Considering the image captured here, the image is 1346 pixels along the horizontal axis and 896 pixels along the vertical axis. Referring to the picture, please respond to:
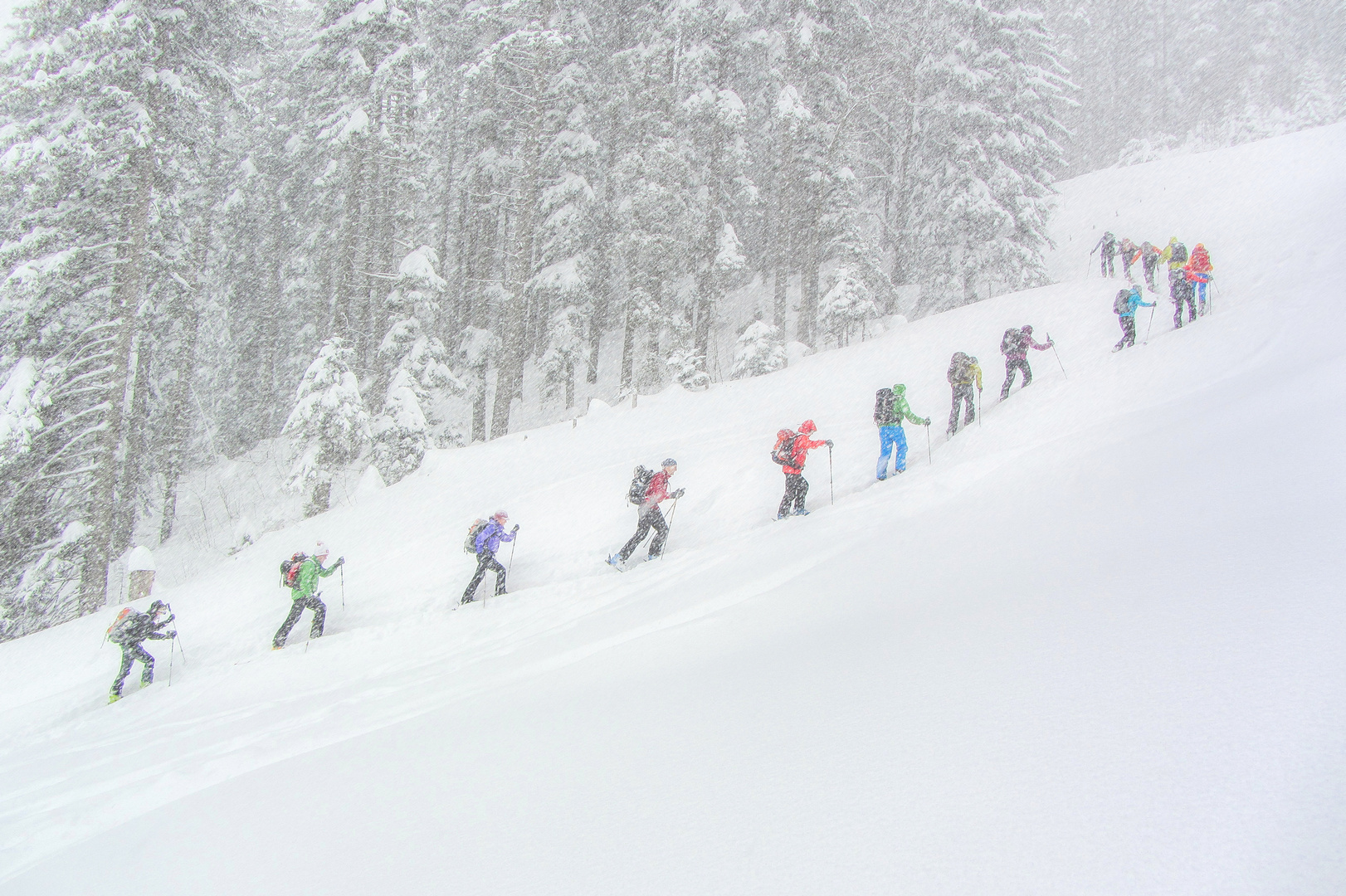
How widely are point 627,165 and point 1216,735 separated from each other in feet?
66.1

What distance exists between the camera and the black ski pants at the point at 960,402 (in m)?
10.7

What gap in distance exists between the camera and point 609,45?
73.3ft

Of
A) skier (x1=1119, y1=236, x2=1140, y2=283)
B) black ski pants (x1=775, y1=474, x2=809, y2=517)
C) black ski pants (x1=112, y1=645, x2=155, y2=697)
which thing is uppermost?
skier (x1=1119, y1=236, x2=1140, y2=283)

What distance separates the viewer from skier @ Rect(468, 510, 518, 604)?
9961 millimetres

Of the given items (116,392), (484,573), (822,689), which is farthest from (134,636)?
(822,689)

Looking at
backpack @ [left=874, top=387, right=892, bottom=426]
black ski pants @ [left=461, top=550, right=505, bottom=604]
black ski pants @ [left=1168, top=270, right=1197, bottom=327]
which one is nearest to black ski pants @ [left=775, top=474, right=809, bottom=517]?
backpack @ [left=874, top=387, right=892, bottom=426]

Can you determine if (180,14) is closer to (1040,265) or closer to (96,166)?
(96,166)

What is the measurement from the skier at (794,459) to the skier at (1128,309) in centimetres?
661

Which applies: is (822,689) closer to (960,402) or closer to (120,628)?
(960,402)

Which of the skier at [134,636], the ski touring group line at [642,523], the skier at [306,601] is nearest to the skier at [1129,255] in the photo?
the ski touring group line at [642,523]

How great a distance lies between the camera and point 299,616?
10.2 m

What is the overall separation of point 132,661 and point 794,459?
33.0ft

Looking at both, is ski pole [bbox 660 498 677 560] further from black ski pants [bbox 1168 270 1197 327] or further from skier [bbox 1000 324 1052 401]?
black ski pants [bbox 1168 270 1197 327]

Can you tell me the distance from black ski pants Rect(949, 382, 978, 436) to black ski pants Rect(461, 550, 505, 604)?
7.36 meters
